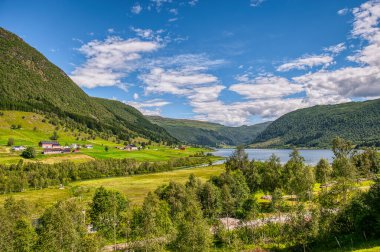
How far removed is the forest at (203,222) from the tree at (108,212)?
10.0 inches

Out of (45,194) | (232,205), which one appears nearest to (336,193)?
(232,205)

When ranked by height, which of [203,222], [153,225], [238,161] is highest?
[238,161]

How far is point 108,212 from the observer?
87312 mm

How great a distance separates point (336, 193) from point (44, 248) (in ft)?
214

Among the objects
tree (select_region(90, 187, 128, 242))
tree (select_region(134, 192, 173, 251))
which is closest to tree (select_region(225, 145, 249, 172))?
tree (select_region(90, 187, 128, 242))

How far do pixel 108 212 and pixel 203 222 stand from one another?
117 feet

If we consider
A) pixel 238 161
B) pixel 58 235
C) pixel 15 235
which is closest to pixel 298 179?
pixel 238 161

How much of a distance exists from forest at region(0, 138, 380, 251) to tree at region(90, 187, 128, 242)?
0.25 m

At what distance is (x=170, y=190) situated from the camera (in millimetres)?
96125

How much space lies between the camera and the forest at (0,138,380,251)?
61.5 metres

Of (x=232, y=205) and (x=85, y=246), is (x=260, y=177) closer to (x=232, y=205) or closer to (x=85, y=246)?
(x=232, y=205)

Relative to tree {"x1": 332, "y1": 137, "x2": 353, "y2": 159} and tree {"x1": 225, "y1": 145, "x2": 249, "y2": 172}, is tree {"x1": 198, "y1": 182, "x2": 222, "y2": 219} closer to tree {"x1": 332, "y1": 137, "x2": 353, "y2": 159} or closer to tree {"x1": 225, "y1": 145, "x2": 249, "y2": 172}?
tree {"x1": 225, "y1": 145, "x2": 249, "y2": 172}

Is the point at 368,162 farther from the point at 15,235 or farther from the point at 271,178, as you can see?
the point at 15,235

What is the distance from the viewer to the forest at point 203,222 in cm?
6147
